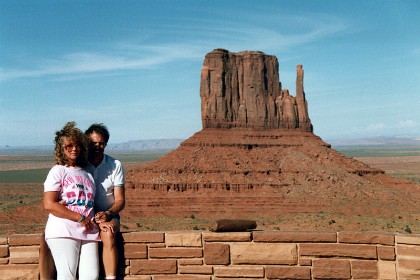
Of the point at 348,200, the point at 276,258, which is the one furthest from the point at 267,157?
the point at 276,258

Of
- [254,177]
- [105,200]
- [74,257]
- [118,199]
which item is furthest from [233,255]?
[254,177]

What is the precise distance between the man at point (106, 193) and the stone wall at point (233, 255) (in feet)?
2.16

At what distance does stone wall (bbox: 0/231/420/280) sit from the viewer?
7395 mm

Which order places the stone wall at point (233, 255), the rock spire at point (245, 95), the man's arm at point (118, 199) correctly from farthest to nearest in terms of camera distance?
the rock spire at point (245, 95) → the stone wall at point (233, 255) → the man's arm at point (118, 199)

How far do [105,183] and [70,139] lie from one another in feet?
2.46

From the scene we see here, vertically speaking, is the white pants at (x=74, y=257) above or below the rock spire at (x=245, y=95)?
below

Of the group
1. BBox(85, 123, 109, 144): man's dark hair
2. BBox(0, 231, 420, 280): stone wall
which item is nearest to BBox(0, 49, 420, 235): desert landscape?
BBox(0, 231, 420, 280): stone wall

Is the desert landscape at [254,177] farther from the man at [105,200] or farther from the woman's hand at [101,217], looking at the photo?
the woman's hand at [101,217]

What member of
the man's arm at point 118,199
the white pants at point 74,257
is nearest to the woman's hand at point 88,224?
the white pants at point 74,257

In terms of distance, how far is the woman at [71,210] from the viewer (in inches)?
255

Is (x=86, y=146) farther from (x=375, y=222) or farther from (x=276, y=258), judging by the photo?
(x=375, y=222)

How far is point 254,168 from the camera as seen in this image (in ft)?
199

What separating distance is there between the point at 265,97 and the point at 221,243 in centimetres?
6534

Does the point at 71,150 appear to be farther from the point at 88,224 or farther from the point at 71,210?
the point at 88,224
